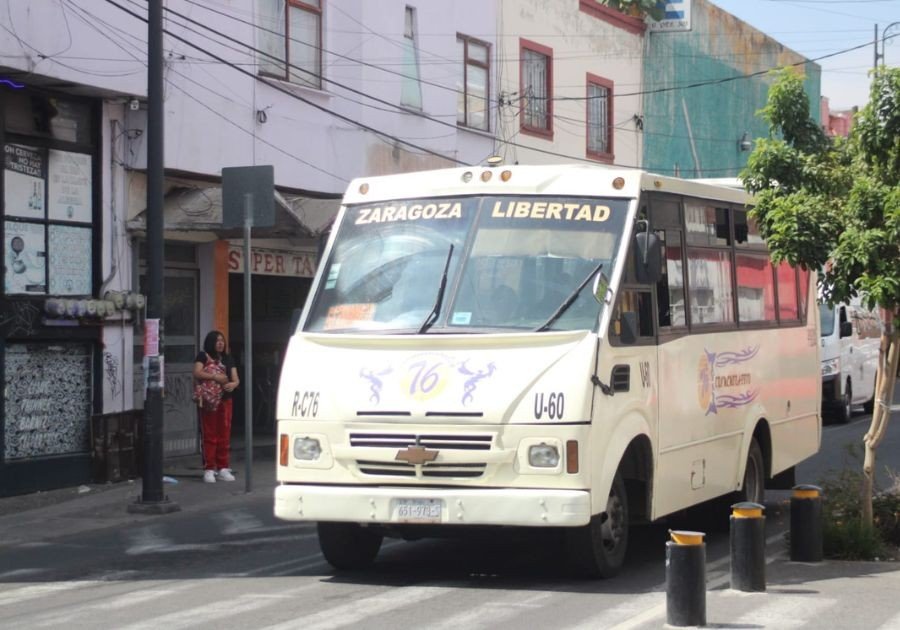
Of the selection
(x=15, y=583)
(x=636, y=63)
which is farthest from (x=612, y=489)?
(x=636, y=63)

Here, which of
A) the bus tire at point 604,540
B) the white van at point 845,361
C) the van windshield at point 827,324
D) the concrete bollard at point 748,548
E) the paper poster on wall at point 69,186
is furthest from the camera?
the van windshield at point 827,324

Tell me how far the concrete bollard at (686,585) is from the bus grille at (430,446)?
4.86 ft

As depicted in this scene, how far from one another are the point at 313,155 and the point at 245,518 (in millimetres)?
8174

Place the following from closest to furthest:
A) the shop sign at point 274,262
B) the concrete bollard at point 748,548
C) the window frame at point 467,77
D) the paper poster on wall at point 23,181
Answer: the concrete bollard at point 748,548 < the paper poster on wall at point 23,181 < the shop sign at point 274,262 < the window frame at point 467,77

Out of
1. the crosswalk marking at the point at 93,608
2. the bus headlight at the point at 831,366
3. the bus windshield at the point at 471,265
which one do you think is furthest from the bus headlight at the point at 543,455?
the bus headlight at the point at 831,366

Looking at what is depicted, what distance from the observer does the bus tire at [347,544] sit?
412 inches

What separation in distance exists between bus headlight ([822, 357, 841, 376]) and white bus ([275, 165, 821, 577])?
13664 millimetres

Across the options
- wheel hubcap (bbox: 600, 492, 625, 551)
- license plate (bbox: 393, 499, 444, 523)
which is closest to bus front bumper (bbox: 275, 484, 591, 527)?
license plate (bbox: 393, 499, 444, 523)

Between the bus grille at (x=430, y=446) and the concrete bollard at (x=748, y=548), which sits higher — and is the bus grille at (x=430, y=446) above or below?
above

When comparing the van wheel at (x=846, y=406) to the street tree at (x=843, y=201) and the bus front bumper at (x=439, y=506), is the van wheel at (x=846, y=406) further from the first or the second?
the bus front bumper at (x=439, y=506)

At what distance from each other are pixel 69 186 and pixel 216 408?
9.94ft

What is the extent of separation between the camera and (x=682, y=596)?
8.36m

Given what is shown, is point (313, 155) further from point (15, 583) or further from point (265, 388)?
point (15, 583)

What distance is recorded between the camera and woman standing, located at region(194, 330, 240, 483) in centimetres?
1678
